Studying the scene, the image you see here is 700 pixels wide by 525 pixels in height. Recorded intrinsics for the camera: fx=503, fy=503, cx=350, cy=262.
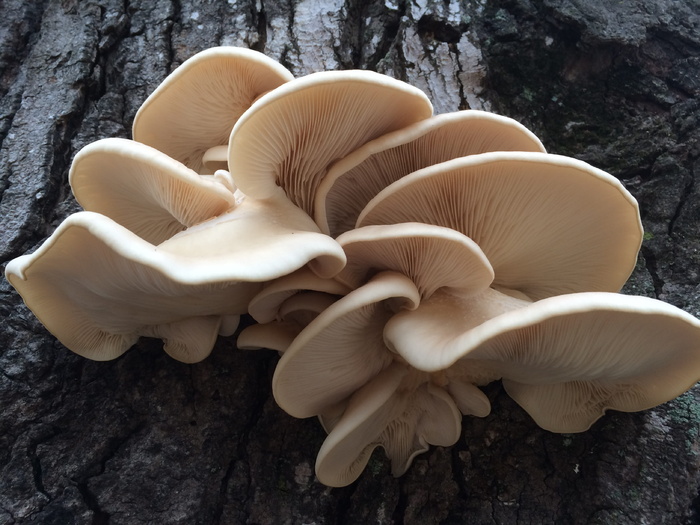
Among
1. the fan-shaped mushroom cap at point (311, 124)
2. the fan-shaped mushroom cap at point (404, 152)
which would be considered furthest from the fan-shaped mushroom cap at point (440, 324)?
the fan-shaped mushroom cap at point (311, 124)

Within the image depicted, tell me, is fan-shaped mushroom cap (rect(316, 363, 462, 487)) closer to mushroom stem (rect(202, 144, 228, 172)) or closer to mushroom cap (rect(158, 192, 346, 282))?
mushroom cap (rect(158, 192, 346, 282))

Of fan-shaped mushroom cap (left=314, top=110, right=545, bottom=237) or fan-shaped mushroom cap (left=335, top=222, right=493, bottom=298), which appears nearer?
Answer: fan-shaped mushroom cap (left=335, top=222, right=493, bottom=298)

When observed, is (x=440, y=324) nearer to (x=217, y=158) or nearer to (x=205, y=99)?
(x=217, y=158)

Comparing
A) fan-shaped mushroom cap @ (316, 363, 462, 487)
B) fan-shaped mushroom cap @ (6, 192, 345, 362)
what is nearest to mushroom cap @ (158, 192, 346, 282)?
fan-shaped mushroom cap @ (6, 192, 345, 362)

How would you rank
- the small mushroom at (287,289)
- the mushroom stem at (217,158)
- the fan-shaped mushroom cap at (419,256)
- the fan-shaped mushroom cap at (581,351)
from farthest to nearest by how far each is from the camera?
the mushroom stem at (217,158) < the small mushroom at (287,289) < the fan-shaped mushroom cap at (419,256) < the fan-shaped mushroom cap at (581,351)

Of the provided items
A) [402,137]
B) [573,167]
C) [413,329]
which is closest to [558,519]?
[413,329]

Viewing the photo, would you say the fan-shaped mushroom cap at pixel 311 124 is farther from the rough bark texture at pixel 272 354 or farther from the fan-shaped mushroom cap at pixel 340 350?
the rough bark texture at pixel 272 354

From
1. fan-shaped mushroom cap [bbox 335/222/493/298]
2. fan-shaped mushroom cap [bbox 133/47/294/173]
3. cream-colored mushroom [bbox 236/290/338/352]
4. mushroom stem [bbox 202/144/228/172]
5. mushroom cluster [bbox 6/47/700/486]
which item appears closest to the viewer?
mushroom cluster [bbox 6/47/700/486]

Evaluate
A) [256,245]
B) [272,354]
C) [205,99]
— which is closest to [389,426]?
[272,354]
